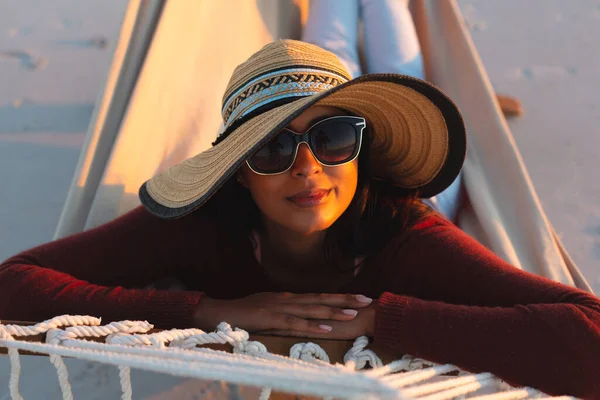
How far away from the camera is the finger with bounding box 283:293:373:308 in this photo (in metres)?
1.03

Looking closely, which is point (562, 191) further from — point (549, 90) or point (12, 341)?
point (12, 341)

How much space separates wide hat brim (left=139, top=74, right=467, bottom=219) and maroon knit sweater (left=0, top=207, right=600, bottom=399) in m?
0.10

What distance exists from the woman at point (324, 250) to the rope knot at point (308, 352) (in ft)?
0.15

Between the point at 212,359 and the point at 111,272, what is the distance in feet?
1.87

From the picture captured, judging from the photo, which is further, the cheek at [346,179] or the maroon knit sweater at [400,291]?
the cheek at [346,179]

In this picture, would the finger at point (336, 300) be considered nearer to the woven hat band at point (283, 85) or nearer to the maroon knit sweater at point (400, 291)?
the maroon knit sweater at point (400, 291)

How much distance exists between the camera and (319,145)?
109 centimetres

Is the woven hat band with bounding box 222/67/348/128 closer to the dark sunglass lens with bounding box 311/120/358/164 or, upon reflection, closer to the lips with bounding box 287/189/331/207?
the dark sunglass lens with bounding box 311/120/358/164

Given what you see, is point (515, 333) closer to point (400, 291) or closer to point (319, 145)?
point (400, 291)

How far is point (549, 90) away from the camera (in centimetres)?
277

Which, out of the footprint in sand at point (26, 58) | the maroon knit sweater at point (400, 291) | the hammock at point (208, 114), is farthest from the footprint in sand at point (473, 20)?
the maroon knit sweater at point (400, 291)

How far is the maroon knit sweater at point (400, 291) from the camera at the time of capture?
945mm

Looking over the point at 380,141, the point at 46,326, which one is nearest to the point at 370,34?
the point at 380,141

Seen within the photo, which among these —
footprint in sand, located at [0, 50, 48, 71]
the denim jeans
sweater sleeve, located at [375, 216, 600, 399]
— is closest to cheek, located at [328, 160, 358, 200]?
sweater sleeve, located at [375, 216, 600, 399]
